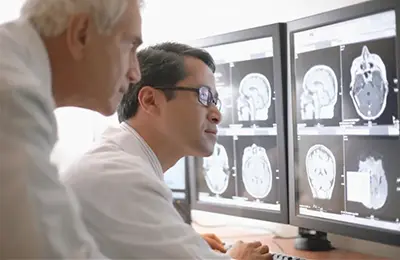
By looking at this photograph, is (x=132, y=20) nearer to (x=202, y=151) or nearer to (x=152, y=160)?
(x=152, y=160)

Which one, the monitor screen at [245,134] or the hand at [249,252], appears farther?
the monitor screen at [245,134]

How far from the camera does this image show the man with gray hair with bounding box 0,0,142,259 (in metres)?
0.82

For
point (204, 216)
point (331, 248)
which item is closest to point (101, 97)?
point (331, 248)

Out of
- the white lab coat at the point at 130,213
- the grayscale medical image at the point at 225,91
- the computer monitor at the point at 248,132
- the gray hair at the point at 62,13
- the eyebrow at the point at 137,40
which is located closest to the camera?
the gray hair at the point at 62,13

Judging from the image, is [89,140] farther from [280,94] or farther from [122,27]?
[122,27]

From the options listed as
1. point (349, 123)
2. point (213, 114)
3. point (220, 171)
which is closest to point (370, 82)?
point (349, 123)

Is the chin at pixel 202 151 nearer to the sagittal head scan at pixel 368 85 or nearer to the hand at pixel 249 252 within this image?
the hand at pixel 249 252

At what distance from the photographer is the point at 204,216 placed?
2.51 meters

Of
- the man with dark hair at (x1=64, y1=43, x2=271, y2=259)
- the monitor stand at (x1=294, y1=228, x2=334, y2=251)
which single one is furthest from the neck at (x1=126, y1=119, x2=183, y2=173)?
the monitor stand at (x1=294, y1=228, x2=334, y2=251)

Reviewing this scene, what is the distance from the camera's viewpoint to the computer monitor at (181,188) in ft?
7.27

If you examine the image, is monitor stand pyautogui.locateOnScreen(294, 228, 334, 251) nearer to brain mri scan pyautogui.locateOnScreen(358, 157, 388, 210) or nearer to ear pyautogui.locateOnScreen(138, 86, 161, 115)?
brain mri scan pyautogui.locateOnScreen(358, 157, 388, 210)

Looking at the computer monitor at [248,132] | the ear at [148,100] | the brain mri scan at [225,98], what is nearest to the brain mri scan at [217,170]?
the computer monitor at [248,132]

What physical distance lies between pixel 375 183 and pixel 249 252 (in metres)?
0.35

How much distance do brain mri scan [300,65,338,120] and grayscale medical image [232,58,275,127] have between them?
118mm
